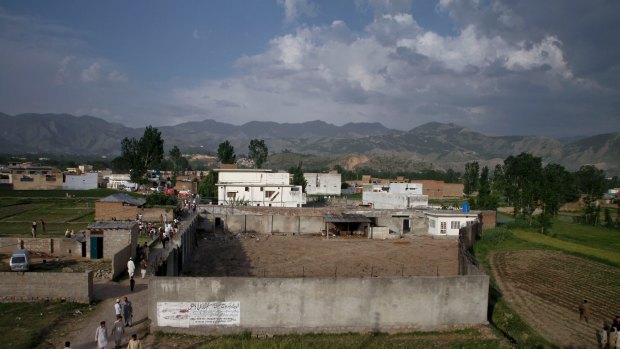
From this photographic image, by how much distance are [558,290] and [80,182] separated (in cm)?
7466

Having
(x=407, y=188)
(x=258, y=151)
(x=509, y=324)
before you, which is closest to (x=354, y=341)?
(x=509, y=324)

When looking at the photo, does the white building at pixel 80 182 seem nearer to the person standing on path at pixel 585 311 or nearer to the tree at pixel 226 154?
the tree at pixel 226 154

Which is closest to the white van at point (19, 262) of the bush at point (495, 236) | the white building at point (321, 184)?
the bush at point (495, 236)

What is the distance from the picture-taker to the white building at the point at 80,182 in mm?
76300

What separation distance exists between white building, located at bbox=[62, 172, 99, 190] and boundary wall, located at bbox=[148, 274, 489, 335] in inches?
2765

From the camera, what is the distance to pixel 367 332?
15766mm

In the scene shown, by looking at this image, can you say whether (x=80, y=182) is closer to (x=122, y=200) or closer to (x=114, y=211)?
(x=114, y=211)

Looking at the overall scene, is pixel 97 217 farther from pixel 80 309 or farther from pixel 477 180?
pixel 477 180

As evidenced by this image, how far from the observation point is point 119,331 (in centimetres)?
1312

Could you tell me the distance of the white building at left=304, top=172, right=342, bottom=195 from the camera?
297ft

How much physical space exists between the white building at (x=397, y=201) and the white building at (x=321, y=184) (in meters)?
30.8

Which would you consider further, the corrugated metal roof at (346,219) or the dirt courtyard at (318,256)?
the corrugated metal roof at (346,219)

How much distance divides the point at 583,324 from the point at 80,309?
18.7 m

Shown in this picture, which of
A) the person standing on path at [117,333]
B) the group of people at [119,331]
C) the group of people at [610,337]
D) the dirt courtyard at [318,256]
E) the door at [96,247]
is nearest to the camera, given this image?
the group of people at [119,331]
